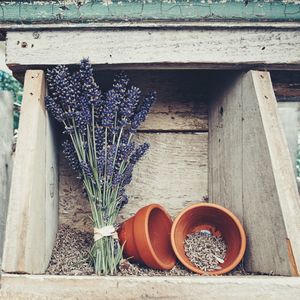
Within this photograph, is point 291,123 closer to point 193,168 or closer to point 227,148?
point 193,168

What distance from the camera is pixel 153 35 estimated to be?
131 cm

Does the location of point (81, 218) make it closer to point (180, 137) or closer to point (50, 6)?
point (180, 137)

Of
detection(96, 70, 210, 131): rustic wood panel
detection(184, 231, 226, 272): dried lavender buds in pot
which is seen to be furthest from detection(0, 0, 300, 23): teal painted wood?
detection(184, 231, 226, 272): dried lavender buds in pot

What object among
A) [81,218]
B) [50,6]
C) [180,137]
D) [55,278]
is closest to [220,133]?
[180,137]

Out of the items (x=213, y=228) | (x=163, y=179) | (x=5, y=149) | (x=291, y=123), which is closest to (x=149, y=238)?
(x=213, y=228)

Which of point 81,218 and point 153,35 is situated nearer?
point 153,35

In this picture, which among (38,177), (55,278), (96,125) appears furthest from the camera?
(96,125)

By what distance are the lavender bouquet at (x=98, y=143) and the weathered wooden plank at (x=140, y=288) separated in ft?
0.77

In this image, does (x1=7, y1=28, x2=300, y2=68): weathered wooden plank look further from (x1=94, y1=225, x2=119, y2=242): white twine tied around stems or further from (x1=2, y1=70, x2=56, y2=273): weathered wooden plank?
(x1=94, y1=225, x2=119, y2=242): white twine tied around stems

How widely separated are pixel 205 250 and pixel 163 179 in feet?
1.03

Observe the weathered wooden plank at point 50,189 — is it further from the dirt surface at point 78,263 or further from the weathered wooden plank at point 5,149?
the weathered wooden plank at point 5,149

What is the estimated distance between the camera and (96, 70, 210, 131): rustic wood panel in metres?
1.64

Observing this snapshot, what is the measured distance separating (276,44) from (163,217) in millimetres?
571

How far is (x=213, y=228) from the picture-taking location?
1.48 m
